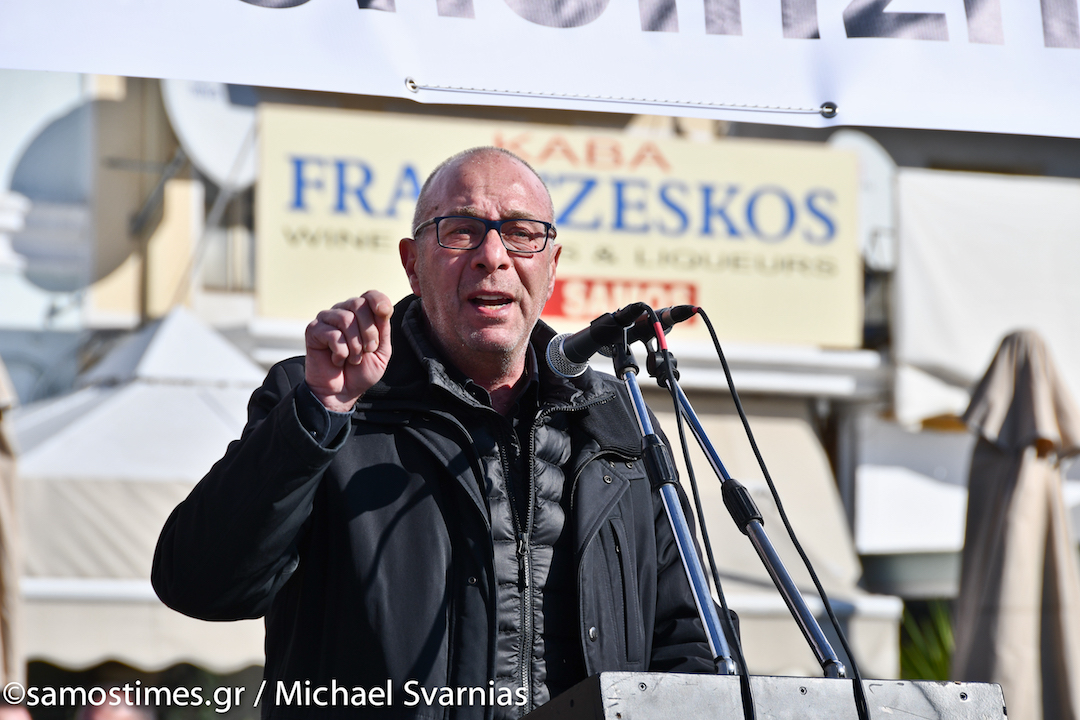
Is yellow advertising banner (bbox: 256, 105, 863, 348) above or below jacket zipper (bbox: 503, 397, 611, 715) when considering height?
above

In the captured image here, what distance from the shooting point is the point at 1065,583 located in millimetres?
6367

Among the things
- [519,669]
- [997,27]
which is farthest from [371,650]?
[997,27]

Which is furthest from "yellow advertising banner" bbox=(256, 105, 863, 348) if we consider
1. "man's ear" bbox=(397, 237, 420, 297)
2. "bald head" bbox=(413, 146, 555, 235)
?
"bald head" bbox=(413, 146, 555, 235)

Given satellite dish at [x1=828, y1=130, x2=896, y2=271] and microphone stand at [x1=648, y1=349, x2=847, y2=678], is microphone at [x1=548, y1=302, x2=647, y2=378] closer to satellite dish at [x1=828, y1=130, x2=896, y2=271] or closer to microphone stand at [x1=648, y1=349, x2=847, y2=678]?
microphone stand at [x1=648, y1=349, x2=847, y2=678]

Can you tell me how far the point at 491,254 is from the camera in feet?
8.48

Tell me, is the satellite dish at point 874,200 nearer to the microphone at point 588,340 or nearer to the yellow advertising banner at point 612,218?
the yellow advertising banner at point 612,218

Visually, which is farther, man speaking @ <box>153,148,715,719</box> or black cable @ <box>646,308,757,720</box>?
man speaking @ <box>153,148,715,719</box>

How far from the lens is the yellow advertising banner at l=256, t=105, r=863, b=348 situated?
8359 mm

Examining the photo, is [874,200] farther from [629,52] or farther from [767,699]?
A: [767,699]

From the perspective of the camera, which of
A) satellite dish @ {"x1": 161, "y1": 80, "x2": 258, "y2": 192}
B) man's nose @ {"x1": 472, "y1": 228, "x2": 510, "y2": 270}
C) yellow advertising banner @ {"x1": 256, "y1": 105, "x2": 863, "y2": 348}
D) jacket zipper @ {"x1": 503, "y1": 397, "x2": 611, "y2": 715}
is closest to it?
jacket zipper @ {"x1": 503, "y1": 397, "x2": 611, "y2": 715}

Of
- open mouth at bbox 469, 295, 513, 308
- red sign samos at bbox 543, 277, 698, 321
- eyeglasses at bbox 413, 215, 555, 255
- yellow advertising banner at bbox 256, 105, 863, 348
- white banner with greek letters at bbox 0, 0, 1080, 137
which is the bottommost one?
open mouth at bbox 469, 295, 513, 308

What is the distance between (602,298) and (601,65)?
6227mm

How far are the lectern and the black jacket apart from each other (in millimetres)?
676

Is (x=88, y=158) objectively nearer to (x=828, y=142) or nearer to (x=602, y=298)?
(x=602, y=298)
